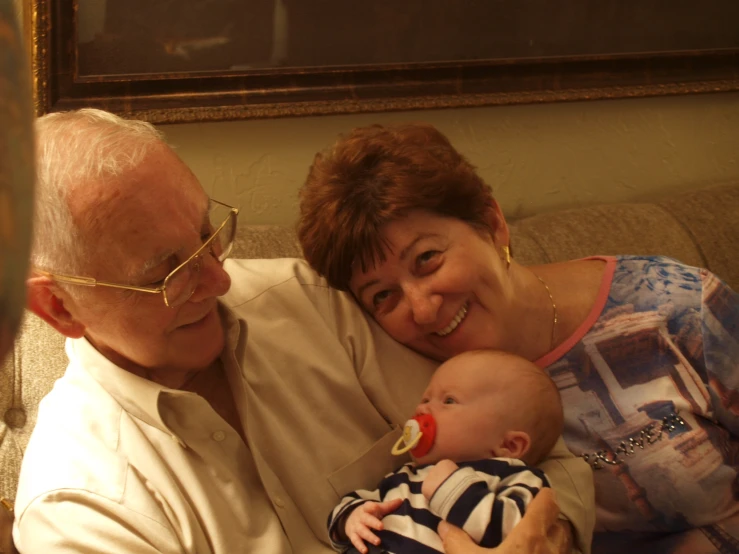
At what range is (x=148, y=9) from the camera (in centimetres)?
201

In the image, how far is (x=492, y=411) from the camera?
4.64 feet

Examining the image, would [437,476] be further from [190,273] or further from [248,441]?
[190,273]

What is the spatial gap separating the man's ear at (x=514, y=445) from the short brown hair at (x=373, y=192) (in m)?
0.42

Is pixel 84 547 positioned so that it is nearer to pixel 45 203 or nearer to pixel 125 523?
pixel 125 523

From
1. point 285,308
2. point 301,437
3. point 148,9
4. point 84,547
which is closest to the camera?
point 84,547

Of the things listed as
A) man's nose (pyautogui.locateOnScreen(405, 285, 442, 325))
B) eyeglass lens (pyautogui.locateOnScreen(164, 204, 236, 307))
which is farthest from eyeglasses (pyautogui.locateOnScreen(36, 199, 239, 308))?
man's nose (pyautogui.locateOnScreen(405, 285, 442, 325))

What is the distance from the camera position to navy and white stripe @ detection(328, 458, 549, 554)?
1.29 m

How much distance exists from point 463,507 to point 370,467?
0.96 ft

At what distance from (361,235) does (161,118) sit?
2.75ft

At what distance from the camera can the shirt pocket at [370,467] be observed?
58.9 inches

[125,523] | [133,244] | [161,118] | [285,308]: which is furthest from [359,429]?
[161,118]

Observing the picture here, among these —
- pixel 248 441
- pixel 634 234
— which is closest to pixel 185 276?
pixel 248 441

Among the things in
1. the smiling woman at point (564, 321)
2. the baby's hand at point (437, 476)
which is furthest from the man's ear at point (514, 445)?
the smiling woman at point (564, 321)

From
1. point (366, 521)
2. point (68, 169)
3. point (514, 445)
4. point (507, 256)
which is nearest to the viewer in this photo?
point (68, 169)
